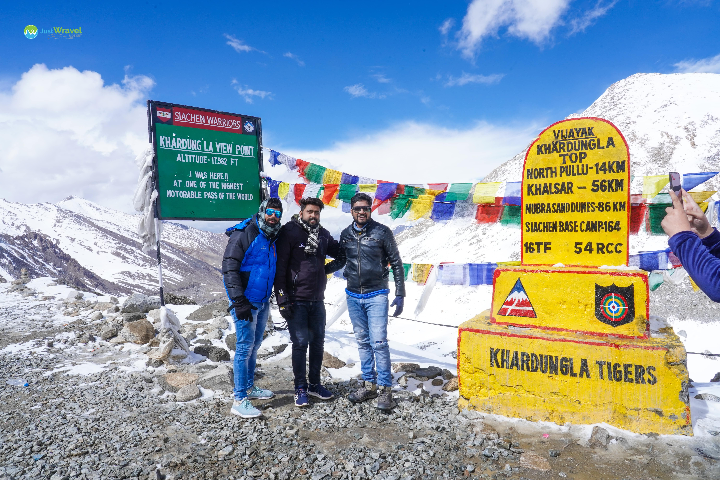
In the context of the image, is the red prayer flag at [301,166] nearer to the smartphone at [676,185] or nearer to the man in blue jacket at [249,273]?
the man in blue jacket at [249,273]

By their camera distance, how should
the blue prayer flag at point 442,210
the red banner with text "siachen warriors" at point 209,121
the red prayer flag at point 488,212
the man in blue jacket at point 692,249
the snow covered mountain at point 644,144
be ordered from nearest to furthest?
the man in blue jacket at point 692,249 < the red prayer flag at point 488,212 < the blue prayer flag at point 442,210 < the red banner with text "siachen warriors" at point 209,121 < the snow covered mountain at point 644,144

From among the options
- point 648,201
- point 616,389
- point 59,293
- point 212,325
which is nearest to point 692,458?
point 616,389

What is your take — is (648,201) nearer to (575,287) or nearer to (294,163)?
(575,287)

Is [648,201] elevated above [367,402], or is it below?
above

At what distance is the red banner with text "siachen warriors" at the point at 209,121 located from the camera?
807 cm

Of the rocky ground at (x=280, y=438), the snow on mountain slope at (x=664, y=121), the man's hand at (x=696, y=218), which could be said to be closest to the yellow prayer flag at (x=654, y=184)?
the rocky ground at (x=280, y=438)

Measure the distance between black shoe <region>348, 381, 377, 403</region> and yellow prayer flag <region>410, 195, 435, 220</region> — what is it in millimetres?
3451

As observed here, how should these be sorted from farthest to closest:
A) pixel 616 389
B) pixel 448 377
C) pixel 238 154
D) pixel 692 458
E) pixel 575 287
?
1. pixel 238 154
2. pixel 448 377
3. pixel 575 287
4. pixel 616 389
5. pixel 692 458

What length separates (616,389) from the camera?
4.32m

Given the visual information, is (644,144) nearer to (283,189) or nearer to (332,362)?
(283,189)

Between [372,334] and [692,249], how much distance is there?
3.70 m

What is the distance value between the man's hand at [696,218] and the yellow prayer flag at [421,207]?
5294 millimetres

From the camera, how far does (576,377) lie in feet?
14.8

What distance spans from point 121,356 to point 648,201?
968 cm
